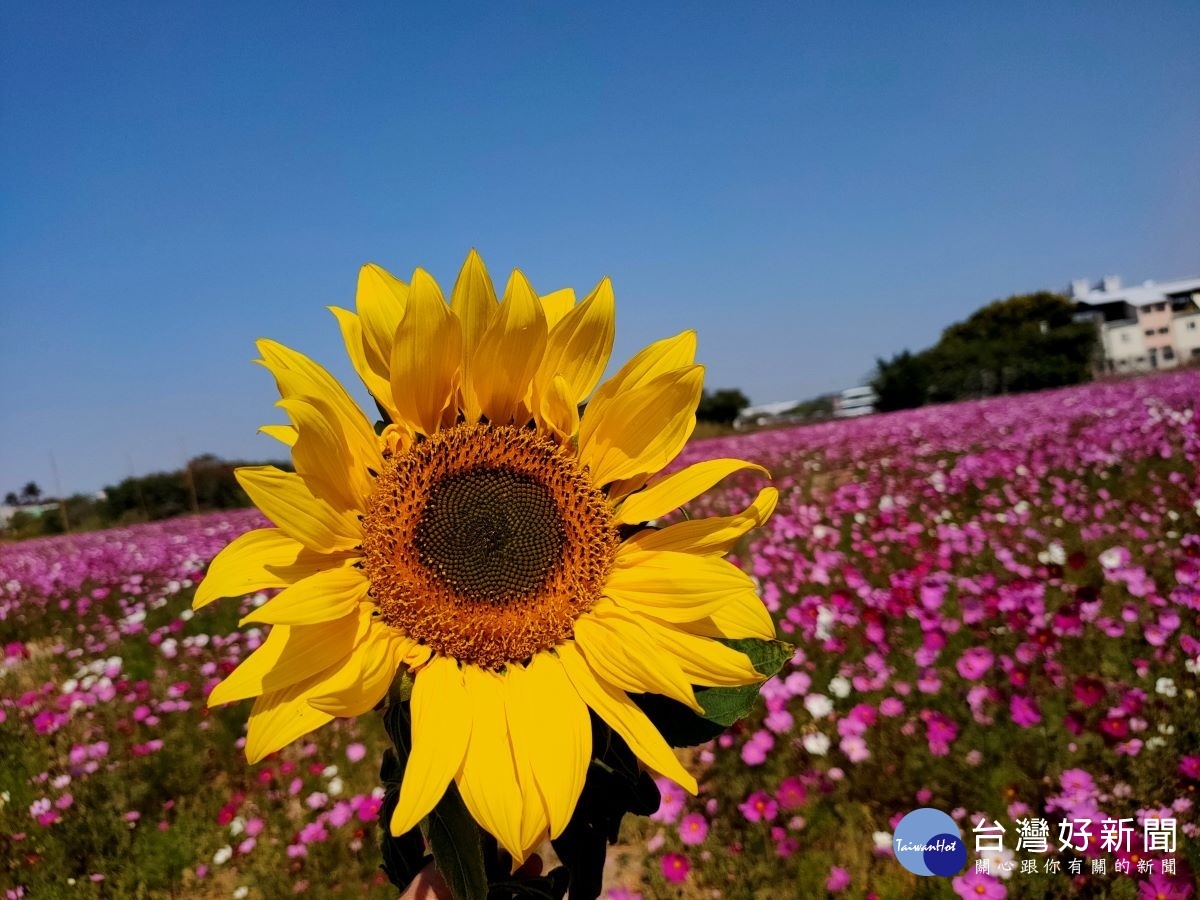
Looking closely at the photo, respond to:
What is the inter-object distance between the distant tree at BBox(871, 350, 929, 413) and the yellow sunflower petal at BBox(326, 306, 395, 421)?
39.0m

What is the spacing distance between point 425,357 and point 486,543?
0.26 metres

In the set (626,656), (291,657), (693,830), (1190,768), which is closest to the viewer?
(291,657)

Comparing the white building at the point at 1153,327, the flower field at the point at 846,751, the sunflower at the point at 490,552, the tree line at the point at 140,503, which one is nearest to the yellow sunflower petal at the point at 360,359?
the sunflower at the point at 490,552

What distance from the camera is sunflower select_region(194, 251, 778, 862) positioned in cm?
76

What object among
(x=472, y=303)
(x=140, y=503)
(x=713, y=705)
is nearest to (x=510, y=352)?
(x=472, y=303)

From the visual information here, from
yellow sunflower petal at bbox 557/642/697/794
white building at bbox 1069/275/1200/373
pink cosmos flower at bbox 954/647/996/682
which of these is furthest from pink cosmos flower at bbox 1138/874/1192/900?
white building at bbox 1069/275/1200/373

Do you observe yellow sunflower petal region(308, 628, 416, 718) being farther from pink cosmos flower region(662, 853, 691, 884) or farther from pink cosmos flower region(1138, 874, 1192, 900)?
pink cosmos flower region(1138, 874, 1192, 900)

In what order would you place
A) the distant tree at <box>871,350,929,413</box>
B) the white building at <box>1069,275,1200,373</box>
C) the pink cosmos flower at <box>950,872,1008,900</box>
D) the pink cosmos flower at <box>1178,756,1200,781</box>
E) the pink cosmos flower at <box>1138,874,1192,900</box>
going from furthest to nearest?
the white building at <box>1069,275,1200,373</box>
the distant tree at <box>871,350,929,413</box>
the pink cosmos flower at <box>1178,756,1200,781</box>
the pink cosmos flower at <box>950,872,1008,900</box>
the pink cosmos flower at <box>1138,874,1192,900</box>

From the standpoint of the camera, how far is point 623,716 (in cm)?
81

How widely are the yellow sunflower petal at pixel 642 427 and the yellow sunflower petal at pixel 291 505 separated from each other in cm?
34

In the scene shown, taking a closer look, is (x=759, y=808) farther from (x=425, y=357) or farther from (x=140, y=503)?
(x=140, y=503)

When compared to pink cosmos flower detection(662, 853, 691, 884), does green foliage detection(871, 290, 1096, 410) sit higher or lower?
higher

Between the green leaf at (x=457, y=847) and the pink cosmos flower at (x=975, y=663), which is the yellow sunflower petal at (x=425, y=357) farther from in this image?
the pink cosmos flower at (x=975, y=663)

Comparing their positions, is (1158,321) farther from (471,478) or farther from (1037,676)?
(471,478)
